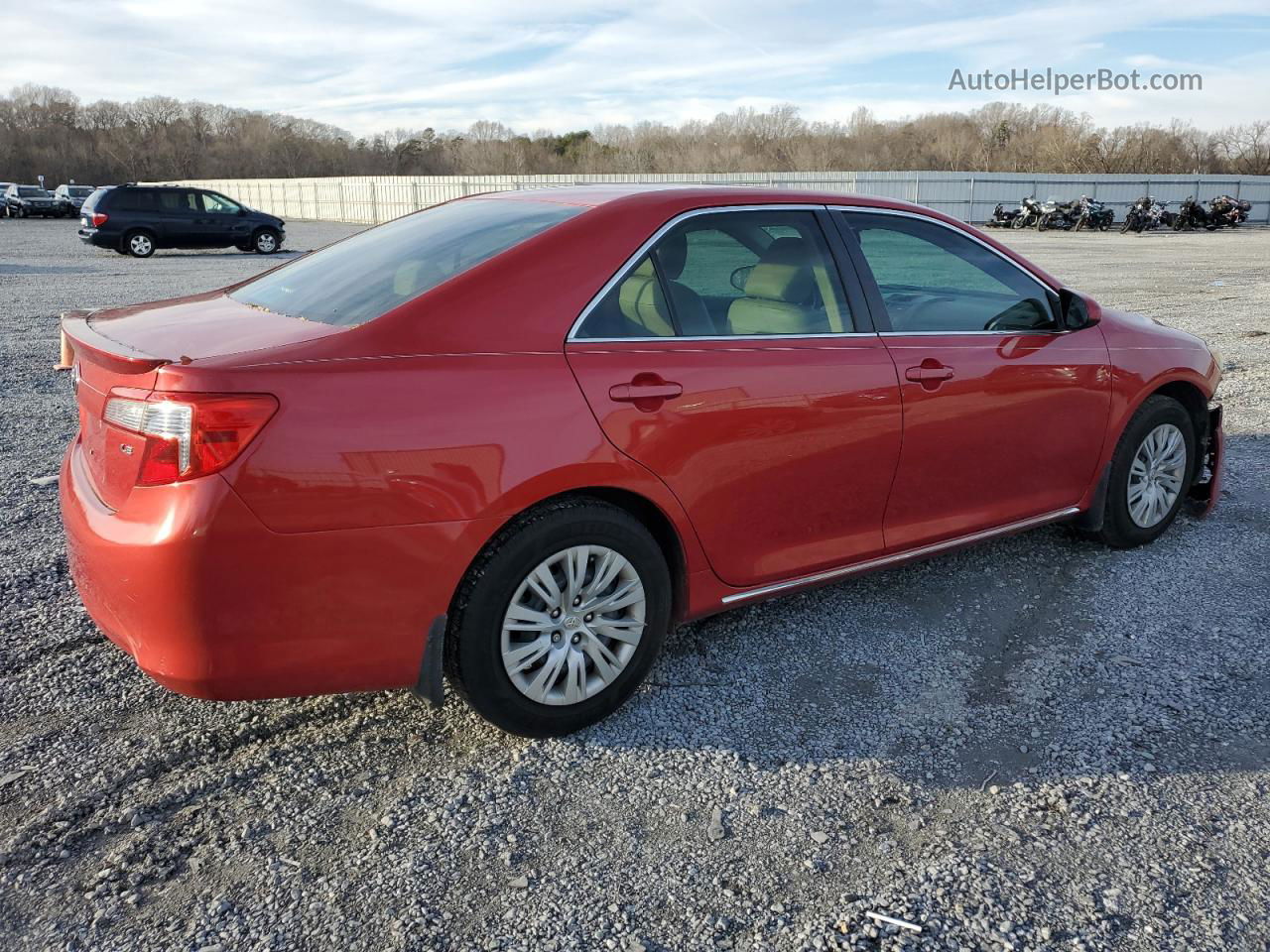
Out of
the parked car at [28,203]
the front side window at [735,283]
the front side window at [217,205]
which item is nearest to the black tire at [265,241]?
the front side window at [217,205]

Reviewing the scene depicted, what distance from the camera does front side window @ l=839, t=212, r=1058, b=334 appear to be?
3.98 metres

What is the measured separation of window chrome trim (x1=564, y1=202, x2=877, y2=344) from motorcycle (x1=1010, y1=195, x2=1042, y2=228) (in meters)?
38.7

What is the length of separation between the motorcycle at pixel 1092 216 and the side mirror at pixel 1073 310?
37976 millimetres

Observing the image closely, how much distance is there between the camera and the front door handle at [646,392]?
3178 mm

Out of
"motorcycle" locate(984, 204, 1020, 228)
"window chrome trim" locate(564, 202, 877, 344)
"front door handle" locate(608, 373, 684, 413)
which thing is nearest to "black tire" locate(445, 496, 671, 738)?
"front door handle" locate(608, 373, 684, 413)

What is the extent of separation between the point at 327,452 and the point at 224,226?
26.8 metres

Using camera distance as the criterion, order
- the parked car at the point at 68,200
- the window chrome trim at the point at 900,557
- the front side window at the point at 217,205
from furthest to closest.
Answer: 1. the parked car at the point at 68,200
2. the front side window at the point at 217,205
3. the window chrome trim at the point at 900,557

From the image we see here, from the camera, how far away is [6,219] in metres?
48.6

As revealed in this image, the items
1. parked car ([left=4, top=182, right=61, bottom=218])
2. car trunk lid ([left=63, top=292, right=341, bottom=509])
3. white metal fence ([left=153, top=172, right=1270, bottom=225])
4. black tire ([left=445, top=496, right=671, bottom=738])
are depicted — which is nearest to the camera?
car trunk lid ([left=63, top=292, right=341, bottom=509])

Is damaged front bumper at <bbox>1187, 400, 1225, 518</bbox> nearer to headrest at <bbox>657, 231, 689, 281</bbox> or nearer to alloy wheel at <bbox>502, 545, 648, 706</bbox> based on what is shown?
headrest at <bbox>657, 231, 689, 281</bbox>

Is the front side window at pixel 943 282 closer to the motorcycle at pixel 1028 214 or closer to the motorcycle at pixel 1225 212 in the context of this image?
the motorcycle at pixel 1028 214

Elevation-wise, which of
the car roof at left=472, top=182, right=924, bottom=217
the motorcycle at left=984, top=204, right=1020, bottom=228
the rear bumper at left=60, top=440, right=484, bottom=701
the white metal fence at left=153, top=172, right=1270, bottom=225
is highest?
the white metal fence at left=153, top=172, right=1270, bottom=225

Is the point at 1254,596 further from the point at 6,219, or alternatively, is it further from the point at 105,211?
the point at 6,219

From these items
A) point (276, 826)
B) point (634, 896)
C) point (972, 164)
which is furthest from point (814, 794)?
point (972, 164)
